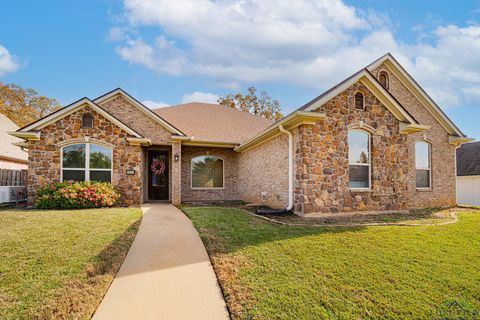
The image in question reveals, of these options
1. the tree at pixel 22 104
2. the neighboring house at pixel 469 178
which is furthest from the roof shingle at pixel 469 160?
the tree at pixel 22 104

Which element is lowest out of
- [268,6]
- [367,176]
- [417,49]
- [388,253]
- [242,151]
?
[388,253]

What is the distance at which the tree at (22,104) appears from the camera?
2656 centimetres

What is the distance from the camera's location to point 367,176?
31.6ft

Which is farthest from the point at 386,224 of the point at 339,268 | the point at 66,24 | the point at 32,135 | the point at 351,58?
the point at 66,24

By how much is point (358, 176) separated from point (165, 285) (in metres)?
7.68

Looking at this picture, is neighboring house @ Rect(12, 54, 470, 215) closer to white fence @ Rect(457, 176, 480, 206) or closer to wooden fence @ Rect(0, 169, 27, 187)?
wooden fence @ Rect(0, 169, 27, 187)

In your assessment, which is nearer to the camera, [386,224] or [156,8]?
[386,224]

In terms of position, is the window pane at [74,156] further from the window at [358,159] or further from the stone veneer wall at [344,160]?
the window at [358,159]

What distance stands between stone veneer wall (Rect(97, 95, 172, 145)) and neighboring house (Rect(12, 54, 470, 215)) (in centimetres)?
5

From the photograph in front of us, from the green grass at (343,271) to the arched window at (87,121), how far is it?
8.10 m

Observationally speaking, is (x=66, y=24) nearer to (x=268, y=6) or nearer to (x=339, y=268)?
(x=268, y=6)

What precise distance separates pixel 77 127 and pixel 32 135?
64.1 inches

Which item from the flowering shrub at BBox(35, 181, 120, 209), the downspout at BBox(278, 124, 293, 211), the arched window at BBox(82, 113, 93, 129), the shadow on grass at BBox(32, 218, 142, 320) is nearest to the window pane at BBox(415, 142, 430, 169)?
the downspout at BBox(278, 124, 293, 211)

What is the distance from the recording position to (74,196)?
10383mm
